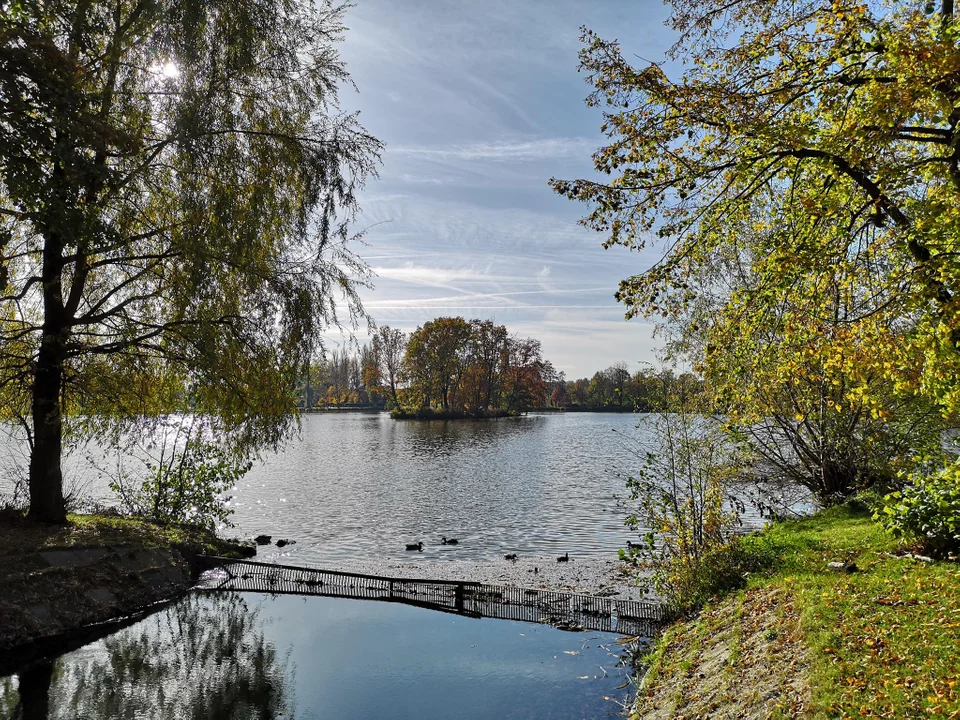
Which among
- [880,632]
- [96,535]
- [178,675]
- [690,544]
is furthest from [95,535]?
[880,632]

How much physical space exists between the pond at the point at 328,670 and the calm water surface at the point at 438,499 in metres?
4.07

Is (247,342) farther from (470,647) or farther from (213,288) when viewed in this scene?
(470,647)

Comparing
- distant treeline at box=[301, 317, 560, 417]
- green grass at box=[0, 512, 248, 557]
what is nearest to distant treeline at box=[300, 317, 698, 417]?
distant treeline at box=[301, 317, 560, 417]

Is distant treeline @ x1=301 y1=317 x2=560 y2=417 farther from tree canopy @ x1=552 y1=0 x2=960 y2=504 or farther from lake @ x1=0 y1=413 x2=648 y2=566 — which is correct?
tree canopy @ x1=552 y1=0 x2=960 y2=504

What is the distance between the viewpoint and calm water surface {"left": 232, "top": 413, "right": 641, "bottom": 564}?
1916cm

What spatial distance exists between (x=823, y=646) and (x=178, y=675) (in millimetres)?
9166

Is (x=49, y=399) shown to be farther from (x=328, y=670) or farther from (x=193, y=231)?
(x=328, y=670)

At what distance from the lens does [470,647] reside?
11.0 meters

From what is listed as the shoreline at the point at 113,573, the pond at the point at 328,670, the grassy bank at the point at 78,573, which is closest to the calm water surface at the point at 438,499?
the shoreline at the point at 113,573

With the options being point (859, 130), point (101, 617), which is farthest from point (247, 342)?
point (859, 130)

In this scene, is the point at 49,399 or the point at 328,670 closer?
the point at 328,670

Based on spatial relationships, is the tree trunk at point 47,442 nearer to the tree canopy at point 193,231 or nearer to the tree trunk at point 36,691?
the tree canopy at point 193,231

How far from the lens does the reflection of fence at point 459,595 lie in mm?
11695

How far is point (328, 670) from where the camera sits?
10.2 m
